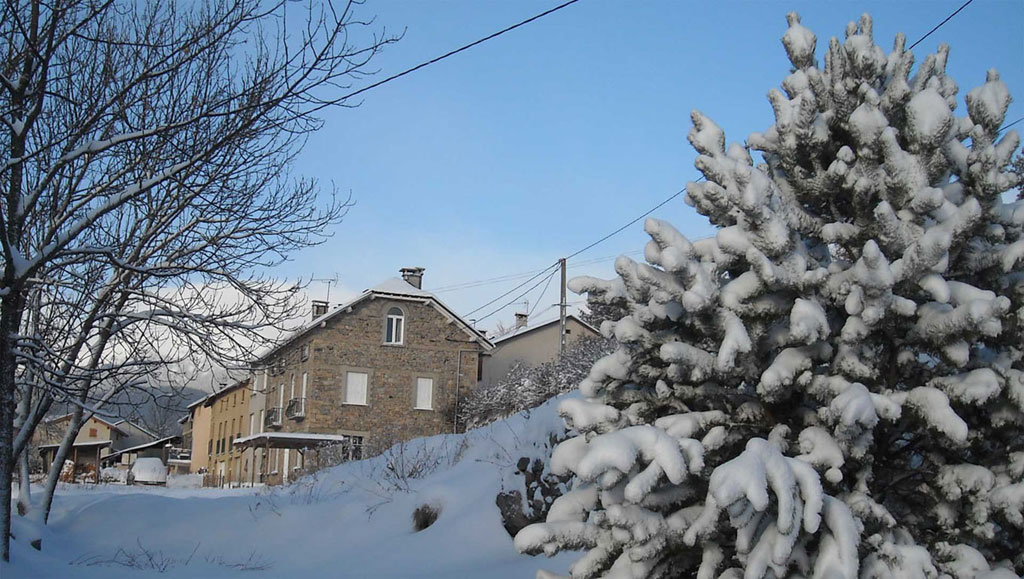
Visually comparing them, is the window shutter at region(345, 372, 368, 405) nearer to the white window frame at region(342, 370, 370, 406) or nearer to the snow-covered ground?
the white window frame at region(342, 370, 370, 406)

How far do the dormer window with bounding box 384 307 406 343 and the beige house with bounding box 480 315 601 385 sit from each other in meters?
4.57

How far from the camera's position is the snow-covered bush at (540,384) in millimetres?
25062

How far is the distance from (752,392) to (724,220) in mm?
788

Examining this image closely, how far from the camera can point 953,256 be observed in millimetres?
4094

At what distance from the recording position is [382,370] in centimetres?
3638

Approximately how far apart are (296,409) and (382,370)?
3632mm

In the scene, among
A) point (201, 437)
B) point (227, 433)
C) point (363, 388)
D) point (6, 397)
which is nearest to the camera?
point (6, 397)

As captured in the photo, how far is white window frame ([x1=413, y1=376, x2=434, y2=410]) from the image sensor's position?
36781 mm

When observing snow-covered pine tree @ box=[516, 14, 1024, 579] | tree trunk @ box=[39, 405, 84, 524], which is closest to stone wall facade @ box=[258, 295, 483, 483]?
tree trunk @ box=[39, 405, 84, 524]

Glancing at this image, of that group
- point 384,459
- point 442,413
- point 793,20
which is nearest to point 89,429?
point 442,413

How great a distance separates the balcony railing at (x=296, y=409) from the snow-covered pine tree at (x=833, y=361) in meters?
32.8

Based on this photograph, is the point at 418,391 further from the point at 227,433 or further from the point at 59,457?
the point at 59,457

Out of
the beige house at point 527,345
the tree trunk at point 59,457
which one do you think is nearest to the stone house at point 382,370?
the beige house at point 527,345

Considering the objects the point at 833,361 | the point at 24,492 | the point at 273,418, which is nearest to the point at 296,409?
the point at 273,418
